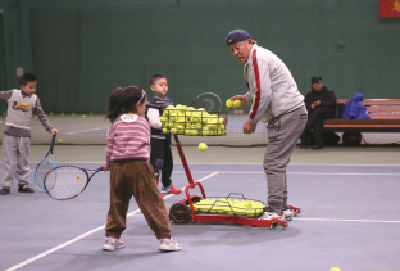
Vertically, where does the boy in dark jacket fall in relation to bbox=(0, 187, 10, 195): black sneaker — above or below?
above

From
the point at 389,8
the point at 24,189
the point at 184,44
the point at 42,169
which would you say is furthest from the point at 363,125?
the point at 184,44

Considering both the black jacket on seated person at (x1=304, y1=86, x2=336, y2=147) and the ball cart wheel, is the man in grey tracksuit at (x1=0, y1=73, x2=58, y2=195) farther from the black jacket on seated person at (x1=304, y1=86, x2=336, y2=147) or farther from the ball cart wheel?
the black jacket on seated person at (x1=304, y1=86, x2=336, y2=147)

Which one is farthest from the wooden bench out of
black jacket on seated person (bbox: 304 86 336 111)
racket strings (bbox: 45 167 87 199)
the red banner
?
the red banner

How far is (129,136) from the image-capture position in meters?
4.59

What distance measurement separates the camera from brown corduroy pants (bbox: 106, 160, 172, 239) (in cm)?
461

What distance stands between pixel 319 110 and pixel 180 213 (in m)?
7.49

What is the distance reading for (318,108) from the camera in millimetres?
12727

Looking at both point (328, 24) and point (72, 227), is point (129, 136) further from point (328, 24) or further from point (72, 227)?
point (328, 24)

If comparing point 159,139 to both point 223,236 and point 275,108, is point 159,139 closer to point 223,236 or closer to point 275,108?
Answer: point 275,108

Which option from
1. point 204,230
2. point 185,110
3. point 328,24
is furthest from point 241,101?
point 328,24

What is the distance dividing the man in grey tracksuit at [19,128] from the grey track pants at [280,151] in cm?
310

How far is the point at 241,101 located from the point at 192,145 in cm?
836

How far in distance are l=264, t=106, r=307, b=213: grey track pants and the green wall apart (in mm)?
18858

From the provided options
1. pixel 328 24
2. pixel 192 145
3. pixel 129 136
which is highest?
pixel 328 24
